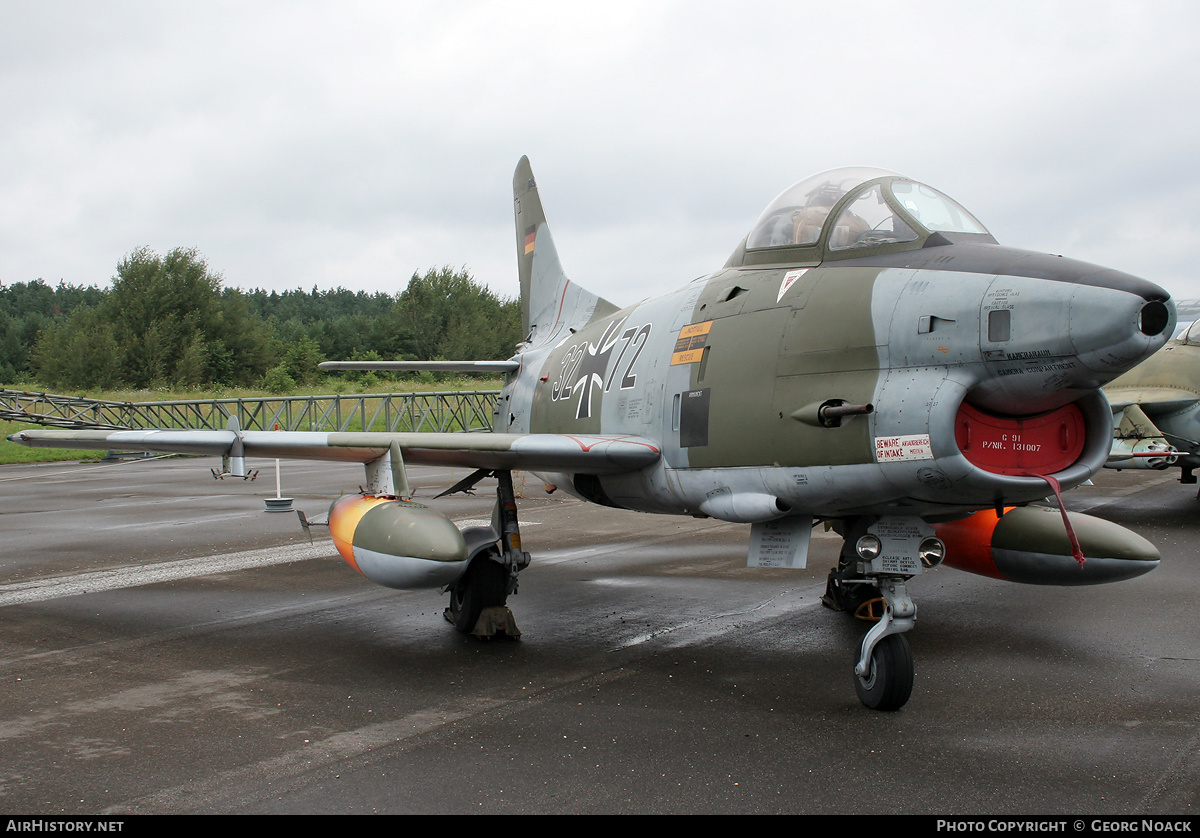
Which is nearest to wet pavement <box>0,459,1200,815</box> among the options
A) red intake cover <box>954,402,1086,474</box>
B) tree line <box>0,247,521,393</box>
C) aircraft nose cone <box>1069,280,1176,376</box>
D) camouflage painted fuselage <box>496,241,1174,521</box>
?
camouflage painted fuselage <box>496,241,1174,521</box>

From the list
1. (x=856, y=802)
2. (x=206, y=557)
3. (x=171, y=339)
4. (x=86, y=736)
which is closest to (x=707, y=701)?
(x=856, y=802)

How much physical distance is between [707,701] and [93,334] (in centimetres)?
6293

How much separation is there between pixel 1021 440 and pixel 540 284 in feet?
24.8

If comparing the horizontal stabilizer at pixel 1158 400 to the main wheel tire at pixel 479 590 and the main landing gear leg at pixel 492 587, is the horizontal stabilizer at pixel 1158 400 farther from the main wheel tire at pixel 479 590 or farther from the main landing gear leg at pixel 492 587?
the main wheel tire at pixel 479 590

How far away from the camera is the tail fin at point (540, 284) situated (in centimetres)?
1067

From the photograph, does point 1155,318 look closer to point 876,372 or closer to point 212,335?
point 876,372

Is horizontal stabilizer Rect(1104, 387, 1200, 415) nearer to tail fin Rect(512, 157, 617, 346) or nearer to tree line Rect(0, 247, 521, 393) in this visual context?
tail fin Rect(512, 157, 617, 346)

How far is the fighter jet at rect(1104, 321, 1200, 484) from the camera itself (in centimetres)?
1290

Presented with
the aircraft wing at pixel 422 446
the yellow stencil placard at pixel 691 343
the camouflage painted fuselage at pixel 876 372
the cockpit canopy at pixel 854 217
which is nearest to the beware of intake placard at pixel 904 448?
the camouflage painted fuselage at pixel 876 372

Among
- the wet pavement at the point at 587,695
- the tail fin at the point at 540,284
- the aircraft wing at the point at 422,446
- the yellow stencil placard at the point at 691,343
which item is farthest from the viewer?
the tail fin at the point at 540,284

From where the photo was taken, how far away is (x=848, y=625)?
7520 millimetres

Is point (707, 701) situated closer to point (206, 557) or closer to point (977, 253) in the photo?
point (977, 253)

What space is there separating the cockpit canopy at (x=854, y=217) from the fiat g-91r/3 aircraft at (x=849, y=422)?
2cm

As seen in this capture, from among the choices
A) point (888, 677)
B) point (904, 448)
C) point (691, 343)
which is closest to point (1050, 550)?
point (888, 677)
